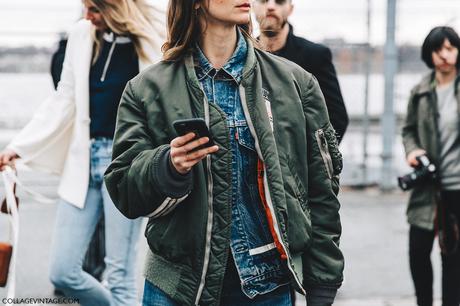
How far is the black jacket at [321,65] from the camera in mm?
4250

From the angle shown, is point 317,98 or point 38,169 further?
point 38,169

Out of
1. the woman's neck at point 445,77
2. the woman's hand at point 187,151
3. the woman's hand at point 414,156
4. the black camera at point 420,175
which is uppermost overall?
the woman's hand at point 187,151

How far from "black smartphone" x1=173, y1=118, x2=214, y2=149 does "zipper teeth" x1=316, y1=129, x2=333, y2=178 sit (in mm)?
535

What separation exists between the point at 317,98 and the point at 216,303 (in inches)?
29.0

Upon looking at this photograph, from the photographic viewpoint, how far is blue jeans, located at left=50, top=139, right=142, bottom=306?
164 inches

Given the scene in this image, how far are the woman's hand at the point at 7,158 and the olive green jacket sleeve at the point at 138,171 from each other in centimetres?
171

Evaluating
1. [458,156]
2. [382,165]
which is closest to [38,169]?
[458,156]

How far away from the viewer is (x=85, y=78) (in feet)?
14.0

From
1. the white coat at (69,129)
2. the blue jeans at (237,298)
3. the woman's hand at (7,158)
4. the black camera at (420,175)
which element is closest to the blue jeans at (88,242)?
the white coat at (69,129)

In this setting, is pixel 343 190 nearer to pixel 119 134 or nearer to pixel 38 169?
pixel 38 169

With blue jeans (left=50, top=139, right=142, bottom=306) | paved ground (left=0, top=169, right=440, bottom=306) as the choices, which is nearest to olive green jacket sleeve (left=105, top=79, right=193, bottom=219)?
blue jeans (left=50, top=139, right=142, bottom=306)

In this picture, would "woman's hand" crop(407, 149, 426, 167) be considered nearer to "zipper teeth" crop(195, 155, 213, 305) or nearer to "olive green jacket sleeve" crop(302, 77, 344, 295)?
"olive green jacket sleeve" crop(302, 77, 344, 295)

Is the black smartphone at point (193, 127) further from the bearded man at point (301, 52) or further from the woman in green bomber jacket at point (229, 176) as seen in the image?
the bearded man at point (301, 52)

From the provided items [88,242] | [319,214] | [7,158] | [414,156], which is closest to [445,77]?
[414,156]
